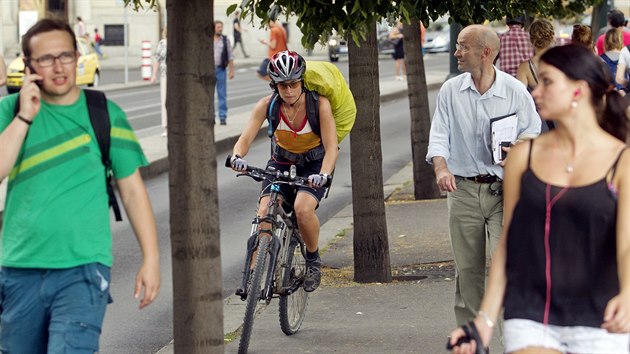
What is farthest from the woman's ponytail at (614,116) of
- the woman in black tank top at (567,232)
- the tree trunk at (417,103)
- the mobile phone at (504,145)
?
the tree trunk at (417,103)

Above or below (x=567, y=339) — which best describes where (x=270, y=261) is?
below

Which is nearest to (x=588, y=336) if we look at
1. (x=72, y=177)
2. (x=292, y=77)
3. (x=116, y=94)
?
(x=72, y=177)

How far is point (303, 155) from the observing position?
8484 millimetres

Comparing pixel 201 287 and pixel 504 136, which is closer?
pixel 201 287

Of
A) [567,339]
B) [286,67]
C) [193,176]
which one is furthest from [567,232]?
Answer: [286,67]

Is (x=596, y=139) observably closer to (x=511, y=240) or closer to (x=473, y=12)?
(x=511, y=240)

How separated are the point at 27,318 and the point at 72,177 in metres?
0.50

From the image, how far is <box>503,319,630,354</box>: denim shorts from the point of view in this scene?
13.9 feet

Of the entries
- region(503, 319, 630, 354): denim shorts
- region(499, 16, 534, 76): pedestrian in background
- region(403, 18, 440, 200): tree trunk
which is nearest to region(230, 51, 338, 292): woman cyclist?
region(503, 319, 630, 354): denim shorts

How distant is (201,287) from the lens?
5.84 metres

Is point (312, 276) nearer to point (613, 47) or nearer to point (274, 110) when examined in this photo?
point (274, 110)

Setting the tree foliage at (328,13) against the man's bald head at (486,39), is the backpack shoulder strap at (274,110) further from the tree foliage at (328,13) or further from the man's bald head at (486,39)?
the man's bald head at (486,39)

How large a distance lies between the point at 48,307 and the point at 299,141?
3.79 metres

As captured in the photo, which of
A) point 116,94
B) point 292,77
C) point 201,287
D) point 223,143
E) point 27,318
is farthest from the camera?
point 116,94
